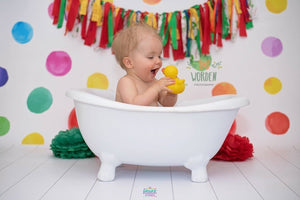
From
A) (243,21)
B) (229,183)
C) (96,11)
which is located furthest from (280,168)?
(96,11)

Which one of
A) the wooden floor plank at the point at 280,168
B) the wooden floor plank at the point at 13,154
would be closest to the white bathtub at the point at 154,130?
the wooden floor plank at the point at 280,168

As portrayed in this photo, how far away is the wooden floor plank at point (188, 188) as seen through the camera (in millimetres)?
1226

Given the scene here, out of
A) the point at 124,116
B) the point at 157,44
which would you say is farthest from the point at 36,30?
the point at 124,116

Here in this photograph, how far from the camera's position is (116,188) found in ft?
4.29

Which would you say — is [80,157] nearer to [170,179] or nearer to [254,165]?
[170,179]

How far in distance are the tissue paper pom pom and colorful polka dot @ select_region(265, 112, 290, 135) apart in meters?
0.34

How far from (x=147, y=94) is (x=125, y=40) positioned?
305 mm

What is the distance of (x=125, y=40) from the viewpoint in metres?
1.61

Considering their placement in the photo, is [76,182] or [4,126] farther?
[4,126]

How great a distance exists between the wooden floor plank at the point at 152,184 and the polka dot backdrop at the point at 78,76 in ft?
2.00

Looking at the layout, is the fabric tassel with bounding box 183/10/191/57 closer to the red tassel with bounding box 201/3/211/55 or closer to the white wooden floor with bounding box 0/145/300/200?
the red tassel with bounding box 201/3/211/55

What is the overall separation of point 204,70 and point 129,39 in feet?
1.95

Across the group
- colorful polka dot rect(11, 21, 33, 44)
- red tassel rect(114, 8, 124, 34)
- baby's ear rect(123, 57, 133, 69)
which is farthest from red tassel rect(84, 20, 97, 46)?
baby's ear rect(123, 57, 133, 69)

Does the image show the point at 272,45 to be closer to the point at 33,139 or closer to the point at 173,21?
the point at 173,21
